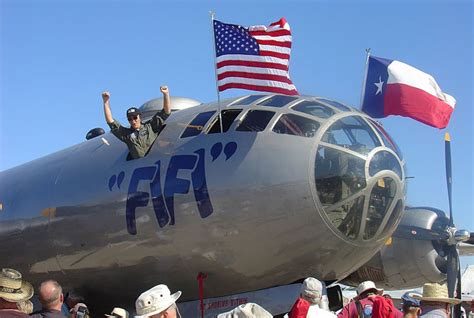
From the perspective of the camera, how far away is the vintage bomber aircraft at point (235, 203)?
7551 millimetres

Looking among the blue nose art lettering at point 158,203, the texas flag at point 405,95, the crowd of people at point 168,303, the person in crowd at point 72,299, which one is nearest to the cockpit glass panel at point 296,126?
the blue nose art lettering at point 158,203

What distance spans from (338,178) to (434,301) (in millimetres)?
2189

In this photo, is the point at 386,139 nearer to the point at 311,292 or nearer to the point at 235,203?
the point at 235,203

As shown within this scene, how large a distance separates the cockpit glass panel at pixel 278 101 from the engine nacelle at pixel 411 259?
18.7 feet

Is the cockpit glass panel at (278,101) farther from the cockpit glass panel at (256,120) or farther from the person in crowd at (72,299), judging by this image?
Answer: the person in crowd at (72,299)

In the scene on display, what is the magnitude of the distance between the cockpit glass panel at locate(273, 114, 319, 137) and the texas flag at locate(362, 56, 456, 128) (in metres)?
5.53

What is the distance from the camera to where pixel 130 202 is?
8.74 metres

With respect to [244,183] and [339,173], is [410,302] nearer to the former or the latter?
[339,173]

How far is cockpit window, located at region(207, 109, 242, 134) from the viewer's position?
8.44m

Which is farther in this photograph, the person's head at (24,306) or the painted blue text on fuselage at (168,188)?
the painted blue text on fuselage at (168,188)

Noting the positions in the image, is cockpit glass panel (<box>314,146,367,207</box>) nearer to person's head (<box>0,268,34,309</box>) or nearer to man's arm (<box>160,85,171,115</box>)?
man's arm (<box>160,85,171,115</box>)

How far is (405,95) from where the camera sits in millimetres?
13383

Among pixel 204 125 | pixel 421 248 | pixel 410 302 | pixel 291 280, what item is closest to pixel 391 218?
pixel 291 280

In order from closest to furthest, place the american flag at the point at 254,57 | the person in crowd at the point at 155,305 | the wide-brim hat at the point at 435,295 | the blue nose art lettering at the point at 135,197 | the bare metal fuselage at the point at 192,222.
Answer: the person in crowd at the point at 155,305, the wide-brim hat at the point at 435,295, the bare metal fuselage at the point at 192,222, the blue nose art lettering at the point at 135,197, the american flag at the point at 254,57
